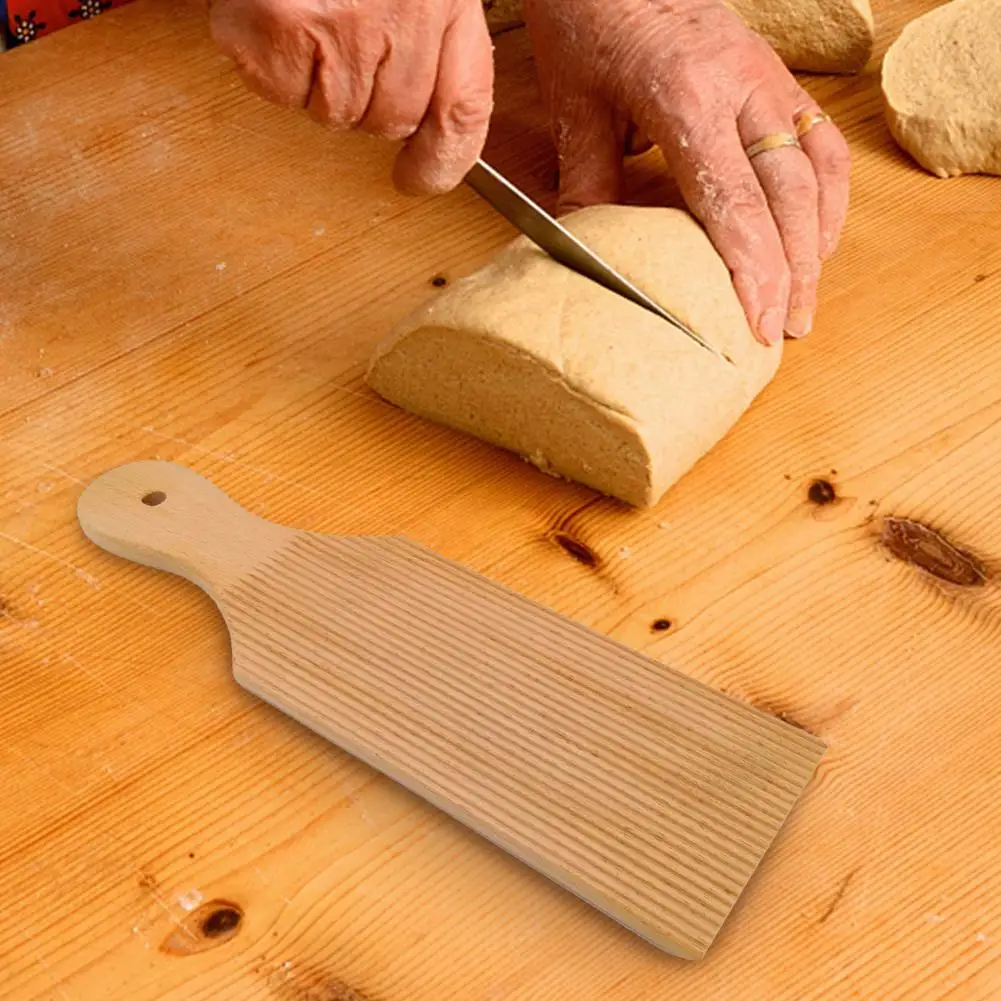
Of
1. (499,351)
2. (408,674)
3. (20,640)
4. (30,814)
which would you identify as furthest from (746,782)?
(20,640)

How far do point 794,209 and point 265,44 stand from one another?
778 mm

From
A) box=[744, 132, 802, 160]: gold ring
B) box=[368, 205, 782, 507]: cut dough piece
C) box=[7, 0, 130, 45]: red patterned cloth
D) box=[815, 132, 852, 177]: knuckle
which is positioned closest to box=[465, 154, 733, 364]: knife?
box=[368, 205, 782, 507]: cut dough piece

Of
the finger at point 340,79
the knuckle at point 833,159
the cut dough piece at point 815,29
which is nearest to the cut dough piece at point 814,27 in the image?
the cut dough piece at point 815,29

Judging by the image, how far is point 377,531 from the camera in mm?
1536

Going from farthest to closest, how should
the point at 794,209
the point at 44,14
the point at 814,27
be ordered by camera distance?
the point at 44,14 → the point at 814,27 → the point at 794,209

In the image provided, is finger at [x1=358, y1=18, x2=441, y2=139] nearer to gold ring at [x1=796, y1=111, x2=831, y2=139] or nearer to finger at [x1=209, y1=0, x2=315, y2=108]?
finger at [x1=209, y1=0, x2=315, y2=108]

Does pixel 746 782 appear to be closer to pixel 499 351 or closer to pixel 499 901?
pixel 499 901

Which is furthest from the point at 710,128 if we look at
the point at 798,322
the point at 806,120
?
the point at 798,322

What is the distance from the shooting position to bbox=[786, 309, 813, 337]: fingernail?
5.67 feet

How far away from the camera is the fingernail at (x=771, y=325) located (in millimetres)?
1620

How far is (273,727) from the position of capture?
1.33 m

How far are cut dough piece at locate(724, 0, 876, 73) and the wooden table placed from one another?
2.5 inches

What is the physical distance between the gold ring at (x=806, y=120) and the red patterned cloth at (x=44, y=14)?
135 centimetres

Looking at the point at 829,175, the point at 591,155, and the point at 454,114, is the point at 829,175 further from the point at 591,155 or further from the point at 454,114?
the point at 454,114
